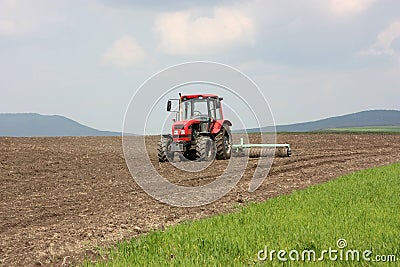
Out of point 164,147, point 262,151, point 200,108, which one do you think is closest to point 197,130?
point 200,108

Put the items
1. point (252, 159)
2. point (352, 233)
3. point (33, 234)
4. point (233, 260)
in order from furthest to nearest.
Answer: point (252, 159), point (33, 234), point (352, 233), point (233, 260)

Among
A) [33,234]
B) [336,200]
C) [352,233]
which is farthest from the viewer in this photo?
[336,200]

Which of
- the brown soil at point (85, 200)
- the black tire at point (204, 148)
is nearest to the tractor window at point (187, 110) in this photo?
the black tire at point (204, 148)

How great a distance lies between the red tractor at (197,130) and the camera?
63.3 ft

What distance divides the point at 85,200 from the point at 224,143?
31.1 feet

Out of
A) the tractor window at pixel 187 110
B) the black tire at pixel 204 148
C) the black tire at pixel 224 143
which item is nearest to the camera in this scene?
the black tire at pixel 204 148

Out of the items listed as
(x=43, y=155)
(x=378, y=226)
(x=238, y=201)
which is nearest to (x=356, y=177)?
(x=238, y=201)

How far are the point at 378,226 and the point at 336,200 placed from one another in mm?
2827

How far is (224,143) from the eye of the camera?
68.2 feet

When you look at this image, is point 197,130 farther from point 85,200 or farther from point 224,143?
point 85,200

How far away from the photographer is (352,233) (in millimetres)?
7168

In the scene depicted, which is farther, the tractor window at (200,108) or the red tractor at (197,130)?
the tractor window at (200,108)

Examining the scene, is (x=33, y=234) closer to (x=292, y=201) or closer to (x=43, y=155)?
(x=292, y=201)

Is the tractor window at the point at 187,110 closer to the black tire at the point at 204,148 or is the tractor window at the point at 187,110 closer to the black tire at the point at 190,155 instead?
the black tire at the point at 204,148
